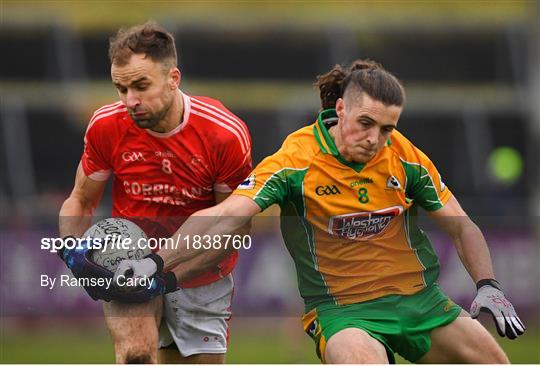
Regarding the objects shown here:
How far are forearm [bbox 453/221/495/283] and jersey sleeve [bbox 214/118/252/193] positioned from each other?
1.23m

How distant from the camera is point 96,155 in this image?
6.88 meters

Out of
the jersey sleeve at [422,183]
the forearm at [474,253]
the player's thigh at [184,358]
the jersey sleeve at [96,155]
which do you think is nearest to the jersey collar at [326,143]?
the jersey sleeve at [422,183]

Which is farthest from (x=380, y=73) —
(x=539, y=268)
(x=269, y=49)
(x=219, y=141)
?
(x=269, y=49)

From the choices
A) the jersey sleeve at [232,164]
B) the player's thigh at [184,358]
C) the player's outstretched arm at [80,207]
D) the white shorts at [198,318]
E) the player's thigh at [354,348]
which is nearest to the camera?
the player's thigh at [354,348]

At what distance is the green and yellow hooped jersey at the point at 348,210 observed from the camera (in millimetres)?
6382

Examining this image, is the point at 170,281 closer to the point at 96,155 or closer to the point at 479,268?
the point at 96,155

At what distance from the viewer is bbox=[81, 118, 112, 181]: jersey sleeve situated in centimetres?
Answer: 682

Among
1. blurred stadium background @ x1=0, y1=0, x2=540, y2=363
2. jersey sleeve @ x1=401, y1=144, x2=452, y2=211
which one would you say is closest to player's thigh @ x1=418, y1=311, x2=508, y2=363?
jersey sleeve @ x1=401, y1=144, x2=452, y2=211

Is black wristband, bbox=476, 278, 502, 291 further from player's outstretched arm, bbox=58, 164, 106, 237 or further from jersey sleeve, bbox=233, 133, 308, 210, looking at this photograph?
player's outstretched arm, bbox=58, 164, 106, 237

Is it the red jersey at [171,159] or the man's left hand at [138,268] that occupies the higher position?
the red jersey at [171,159]

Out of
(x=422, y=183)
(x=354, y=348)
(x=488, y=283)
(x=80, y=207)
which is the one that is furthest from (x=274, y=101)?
(x=354, y=348)

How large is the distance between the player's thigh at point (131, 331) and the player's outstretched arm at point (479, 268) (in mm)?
1631

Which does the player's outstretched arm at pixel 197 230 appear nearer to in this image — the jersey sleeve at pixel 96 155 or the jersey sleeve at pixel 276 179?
the jersey sleeve at pixel 276 179

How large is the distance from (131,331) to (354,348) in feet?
3.92
